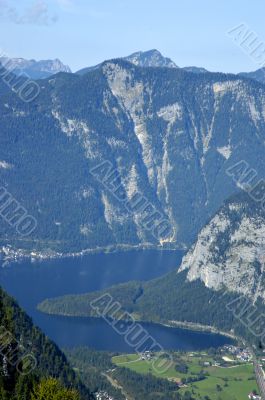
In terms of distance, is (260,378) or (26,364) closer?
Result: (26,364)

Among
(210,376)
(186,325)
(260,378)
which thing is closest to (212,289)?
(186,325)

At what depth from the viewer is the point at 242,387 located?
12225 cm

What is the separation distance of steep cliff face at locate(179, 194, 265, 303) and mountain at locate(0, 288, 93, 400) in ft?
264

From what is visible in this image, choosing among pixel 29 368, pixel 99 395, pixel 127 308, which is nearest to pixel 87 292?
pixel 127 308

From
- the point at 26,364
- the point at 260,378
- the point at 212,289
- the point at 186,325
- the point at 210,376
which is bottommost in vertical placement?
the point at 260,378

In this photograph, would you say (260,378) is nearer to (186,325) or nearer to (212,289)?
(186,325)

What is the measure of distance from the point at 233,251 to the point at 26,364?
118835 millimetres

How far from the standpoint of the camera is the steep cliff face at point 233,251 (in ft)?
587

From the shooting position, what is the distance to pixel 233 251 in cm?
18500

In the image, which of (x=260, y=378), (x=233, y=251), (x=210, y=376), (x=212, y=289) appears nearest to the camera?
(x=260, y=378)

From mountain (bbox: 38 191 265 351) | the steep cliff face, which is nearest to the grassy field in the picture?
mountain (bbox: 38 191 265 351)

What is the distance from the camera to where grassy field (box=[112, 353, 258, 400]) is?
120m

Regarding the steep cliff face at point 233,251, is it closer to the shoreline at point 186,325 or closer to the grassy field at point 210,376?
the shoreline at point 186,325

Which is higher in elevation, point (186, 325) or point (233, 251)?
point (233, 251)
